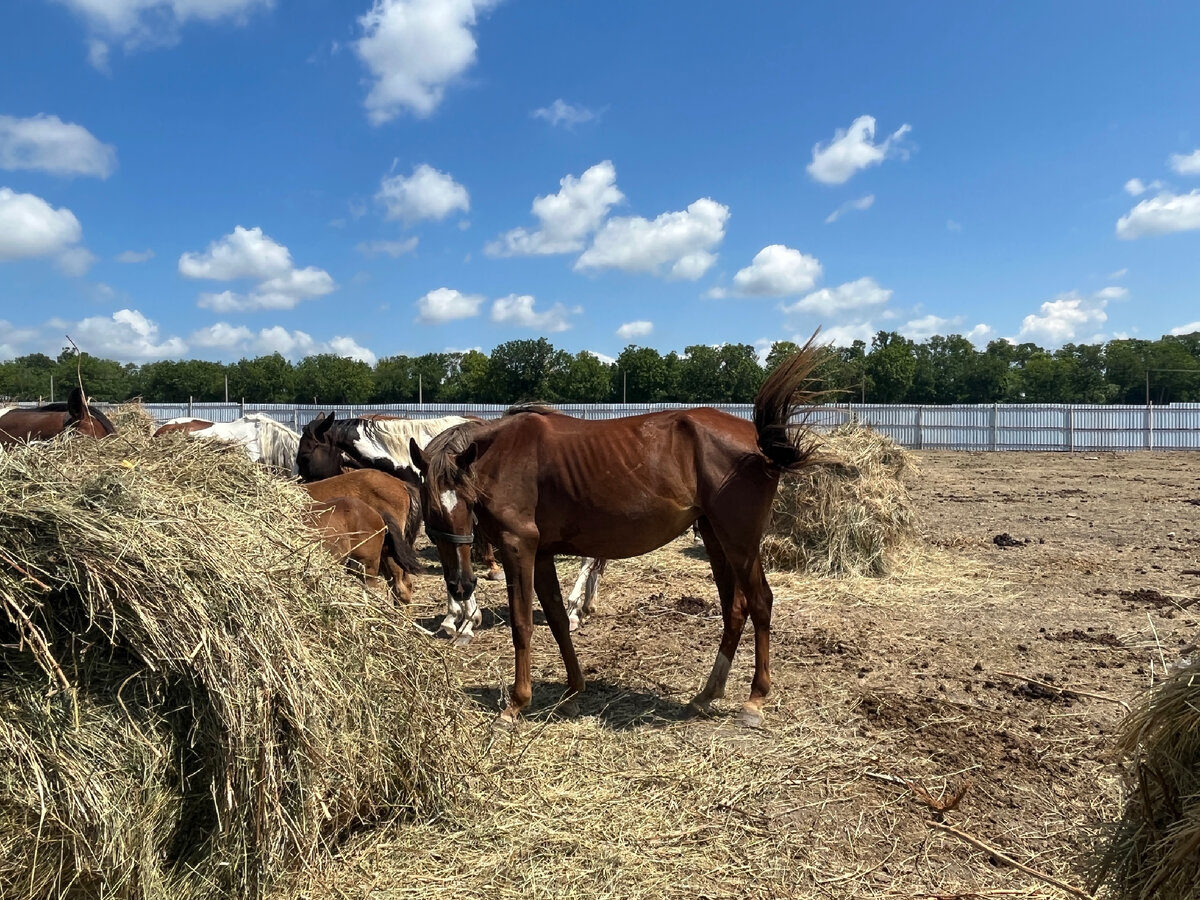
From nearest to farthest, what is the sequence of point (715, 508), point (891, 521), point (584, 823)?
point (584, 823) → point (715, 508) → point (891, 521)

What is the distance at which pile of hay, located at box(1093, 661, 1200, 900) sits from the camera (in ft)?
6.44

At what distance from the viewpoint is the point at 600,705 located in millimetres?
5027

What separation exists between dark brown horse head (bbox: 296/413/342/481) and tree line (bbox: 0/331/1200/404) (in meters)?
39.7

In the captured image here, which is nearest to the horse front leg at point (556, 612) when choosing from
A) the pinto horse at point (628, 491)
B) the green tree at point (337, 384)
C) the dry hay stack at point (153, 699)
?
the pinto horse at point (628, 491)

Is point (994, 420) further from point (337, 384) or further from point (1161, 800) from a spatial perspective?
point (337, 384)

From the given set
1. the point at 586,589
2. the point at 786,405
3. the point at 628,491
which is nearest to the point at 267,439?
the point at 586,589

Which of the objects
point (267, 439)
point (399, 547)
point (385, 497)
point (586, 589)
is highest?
point (267, 439)

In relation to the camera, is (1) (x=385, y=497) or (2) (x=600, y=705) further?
(1) (x=385, y=497)

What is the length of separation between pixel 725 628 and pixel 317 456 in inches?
274

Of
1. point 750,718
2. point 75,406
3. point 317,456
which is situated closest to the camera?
point 750,718

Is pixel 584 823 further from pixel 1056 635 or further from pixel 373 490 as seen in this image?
pixel 1056 635

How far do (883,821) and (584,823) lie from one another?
4.91ft

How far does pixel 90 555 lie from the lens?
2.53m

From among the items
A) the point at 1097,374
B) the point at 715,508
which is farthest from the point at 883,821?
the point at 1097,374
